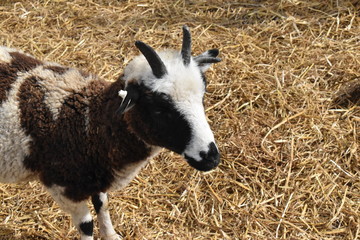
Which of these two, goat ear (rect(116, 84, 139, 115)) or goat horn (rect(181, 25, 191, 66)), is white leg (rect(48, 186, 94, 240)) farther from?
goat horn (rect(181, 25, 191, 66))

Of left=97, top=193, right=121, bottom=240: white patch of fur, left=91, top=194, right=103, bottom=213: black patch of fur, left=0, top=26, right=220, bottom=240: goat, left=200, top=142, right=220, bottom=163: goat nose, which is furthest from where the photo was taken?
left=97, top=193, right=121, bottom=240: white patch of fur

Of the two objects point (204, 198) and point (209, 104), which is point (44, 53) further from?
point (204, 198)

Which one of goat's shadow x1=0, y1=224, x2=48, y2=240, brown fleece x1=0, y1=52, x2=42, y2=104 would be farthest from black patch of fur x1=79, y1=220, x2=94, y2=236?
brown fleece x1=0, y1=52, x2=42, y2=104

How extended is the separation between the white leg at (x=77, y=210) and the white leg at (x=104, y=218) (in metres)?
0.23

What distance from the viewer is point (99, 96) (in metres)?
3.66

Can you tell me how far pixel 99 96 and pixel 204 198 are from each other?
176 centimetres

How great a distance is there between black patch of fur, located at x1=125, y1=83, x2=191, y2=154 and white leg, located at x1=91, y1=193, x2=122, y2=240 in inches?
44.4

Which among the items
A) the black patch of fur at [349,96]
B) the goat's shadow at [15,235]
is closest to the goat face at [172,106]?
the goat's shadow at [15,235]

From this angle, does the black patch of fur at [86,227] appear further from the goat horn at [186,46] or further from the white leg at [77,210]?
the goat horn at [186,46]

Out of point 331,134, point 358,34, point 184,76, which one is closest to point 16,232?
point 184,76

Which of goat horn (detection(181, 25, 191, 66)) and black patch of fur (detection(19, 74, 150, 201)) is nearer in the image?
goat horn (detection(181, 25, 191, 66))

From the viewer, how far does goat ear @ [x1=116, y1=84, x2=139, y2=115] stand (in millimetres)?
3225

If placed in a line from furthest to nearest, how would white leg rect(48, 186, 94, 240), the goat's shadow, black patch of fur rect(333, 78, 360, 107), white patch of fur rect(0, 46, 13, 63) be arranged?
black patch of fur rect(333, 78, 360, 107) → the goat's shadow → white patch of fur rect(0, 46, 13, 63) → white leg rect(48, 186, 94, 240)

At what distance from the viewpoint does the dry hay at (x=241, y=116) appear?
4.60 m
